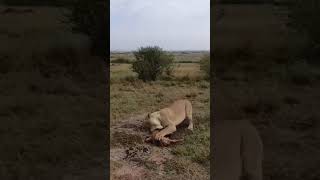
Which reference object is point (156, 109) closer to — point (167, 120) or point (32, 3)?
point (167, 120)

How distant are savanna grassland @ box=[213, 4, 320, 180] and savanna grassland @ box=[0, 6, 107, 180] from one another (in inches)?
42.1

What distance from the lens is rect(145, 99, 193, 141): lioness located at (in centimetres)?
363

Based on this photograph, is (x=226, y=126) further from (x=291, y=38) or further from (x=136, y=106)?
(x=291, y=38)

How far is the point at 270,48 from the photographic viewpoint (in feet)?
15.7

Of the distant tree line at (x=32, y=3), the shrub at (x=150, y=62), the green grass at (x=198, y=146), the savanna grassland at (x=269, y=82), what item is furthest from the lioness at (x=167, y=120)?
the distant tree line at (x=32, y=3)

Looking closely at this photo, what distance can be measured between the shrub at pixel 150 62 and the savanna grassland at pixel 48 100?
69cm

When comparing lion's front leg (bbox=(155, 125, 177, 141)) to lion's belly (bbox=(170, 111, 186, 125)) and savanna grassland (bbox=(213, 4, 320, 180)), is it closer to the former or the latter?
lion's belly (bbox=(170, 111, 186, 125))

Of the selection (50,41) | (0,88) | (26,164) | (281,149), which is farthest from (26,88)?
(281,149)

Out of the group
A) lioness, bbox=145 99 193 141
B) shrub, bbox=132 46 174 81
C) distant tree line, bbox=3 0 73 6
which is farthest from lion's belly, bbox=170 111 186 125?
distant tree line, bbox=3 0 73 6

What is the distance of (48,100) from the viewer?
411 centimetres

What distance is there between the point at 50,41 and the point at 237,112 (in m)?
1.91

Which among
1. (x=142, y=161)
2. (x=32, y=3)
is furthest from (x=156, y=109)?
(x=32, y=3)

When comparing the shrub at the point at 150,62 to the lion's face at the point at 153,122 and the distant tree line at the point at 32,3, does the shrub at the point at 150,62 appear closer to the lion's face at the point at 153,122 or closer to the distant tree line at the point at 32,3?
the distant tree line at the point at 32,3

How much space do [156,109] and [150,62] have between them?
0.86 m
